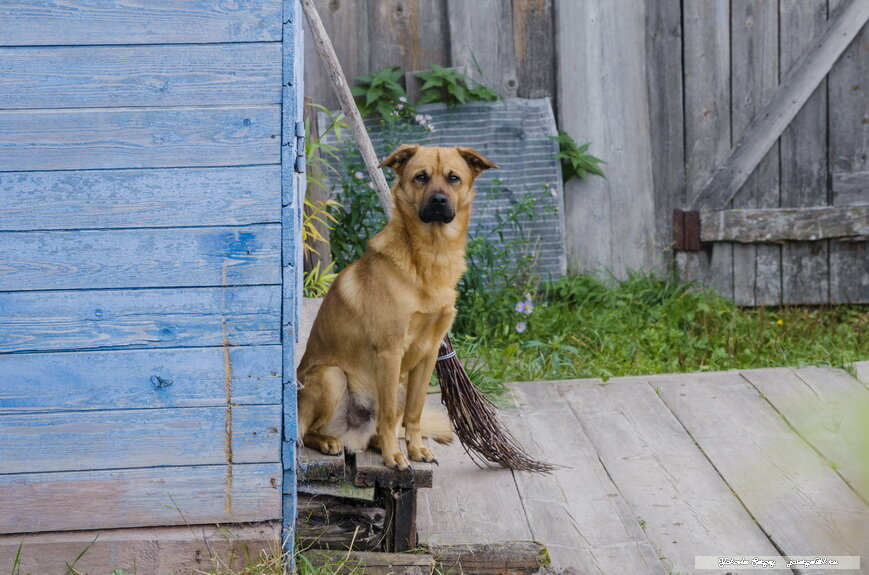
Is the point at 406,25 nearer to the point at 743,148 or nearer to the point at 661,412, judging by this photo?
the point at 743,148

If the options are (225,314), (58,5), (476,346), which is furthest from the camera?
(476,346)

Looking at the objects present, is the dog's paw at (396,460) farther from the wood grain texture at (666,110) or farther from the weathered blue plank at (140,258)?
the wood grain texture at (666,110)

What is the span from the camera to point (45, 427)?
249 cm

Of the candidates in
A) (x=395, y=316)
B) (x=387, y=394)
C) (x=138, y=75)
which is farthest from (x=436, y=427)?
(x=138, y=75)

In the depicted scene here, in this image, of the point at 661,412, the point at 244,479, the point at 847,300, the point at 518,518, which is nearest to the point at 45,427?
the point at 244,479

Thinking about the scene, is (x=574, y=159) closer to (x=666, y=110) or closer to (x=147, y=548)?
(x=666, y=110)

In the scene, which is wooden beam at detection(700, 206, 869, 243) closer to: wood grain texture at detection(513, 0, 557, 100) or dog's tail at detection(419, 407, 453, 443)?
wood grain texture at detection(513, 0, 557, 100)

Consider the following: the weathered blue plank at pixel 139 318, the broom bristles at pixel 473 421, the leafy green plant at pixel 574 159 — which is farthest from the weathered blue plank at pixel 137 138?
the leafy green plant at pixel 574 159

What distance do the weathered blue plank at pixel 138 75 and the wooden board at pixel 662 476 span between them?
1.96m

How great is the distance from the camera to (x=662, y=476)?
11.2 feet

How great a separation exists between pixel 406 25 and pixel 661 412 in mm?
2736

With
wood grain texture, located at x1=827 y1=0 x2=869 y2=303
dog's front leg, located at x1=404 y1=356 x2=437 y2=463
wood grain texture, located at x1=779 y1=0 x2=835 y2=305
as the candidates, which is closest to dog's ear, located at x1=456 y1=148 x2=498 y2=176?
dog's front leg, located at x1=404 y1=356 x2=437 y2=463

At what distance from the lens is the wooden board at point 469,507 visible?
Result: 2.95 m

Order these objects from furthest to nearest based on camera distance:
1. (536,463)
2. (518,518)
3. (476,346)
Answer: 1. (476,346)
2. (536,463)
3. (518,518)
